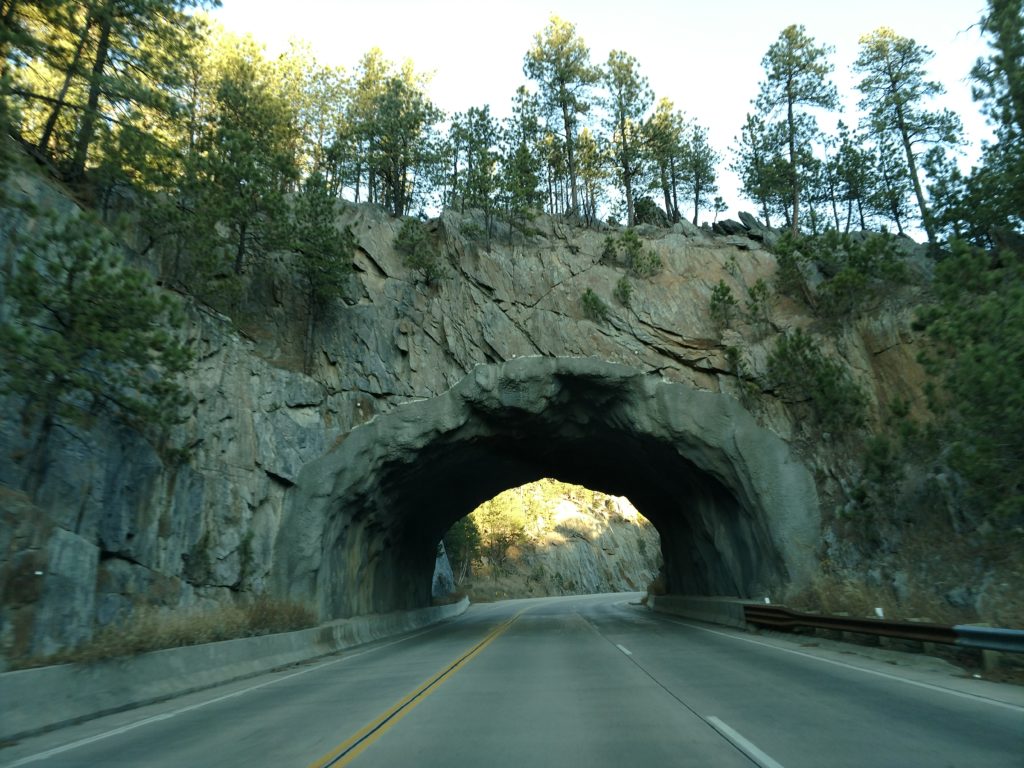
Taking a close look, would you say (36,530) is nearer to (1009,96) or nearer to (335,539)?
(335,539)

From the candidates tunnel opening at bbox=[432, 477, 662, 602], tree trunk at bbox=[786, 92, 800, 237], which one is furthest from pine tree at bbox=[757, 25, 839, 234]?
tunnel opening at bbox=[432, 477, 662, 602]

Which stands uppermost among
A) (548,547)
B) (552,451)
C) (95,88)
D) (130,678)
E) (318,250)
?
(95,88)

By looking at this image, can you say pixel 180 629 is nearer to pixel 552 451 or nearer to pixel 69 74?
pixel 69 74

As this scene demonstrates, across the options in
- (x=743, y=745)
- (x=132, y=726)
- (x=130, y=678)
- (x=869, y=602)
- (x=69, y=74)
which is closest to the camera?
(x=743, y=745)

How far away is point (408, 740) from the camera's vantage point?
283 inches

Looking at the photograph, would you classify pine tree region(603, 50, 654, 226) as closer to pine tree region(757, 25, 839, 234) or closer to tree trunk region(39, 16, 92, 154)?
pine tree region(757, 25, 839, 234)

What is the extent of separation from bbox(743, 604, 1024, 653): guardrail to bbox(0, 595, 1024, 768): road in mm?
615

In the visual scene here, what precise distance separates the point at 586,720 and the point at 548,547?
73537 millimetres

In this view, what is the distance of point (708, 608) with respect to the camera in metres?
26.1

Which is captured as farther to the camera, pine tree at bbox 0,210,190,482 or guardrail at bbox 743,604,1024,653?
pine tree at bbox 0,210,190,482

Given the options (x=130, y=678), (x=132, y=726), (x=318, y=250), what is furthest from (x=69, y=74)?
(x=132, y=726)

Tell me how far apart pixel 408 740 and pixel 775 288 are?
80.3 feet

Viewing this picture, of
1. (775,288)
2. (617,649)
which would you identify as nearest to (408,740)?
(617,649)

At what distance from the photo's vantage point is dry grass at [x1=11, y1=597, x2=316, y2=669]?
9.95m
